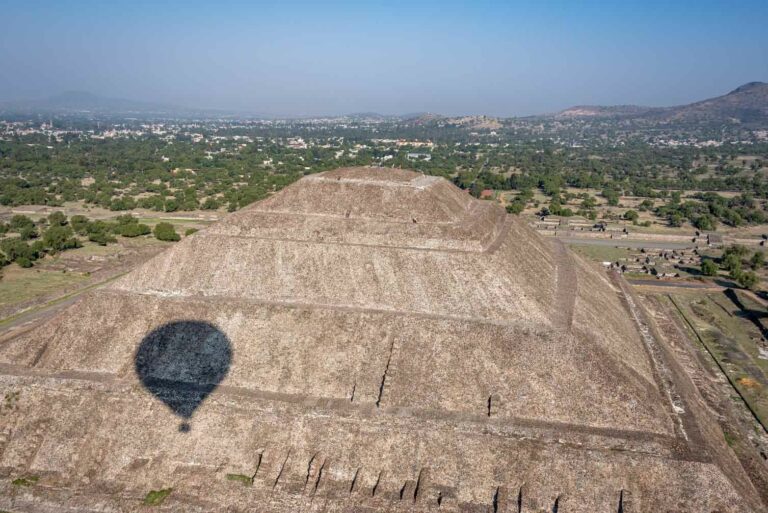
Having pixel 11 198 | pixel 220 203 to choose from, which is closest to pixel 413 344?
pixel 220 203

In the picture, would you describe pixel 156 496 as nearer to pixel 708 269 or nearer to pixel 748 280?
pixel 748 280

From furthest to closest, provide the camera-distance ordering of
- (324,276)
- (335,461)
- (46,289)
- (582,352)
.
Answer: (46,289), (324,276), (582,352), (335,461)

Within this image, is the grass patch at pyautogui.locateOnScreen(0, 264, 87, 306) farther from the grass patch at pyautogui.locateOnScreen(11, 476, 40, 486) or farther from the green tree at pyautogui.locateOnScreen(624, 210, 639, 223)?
the green tree at pyautogui.locateOnScreen(624, 210, 639, 223)

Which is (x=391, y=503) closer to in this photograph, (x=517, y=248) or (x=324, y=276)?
(x=324, y=276)

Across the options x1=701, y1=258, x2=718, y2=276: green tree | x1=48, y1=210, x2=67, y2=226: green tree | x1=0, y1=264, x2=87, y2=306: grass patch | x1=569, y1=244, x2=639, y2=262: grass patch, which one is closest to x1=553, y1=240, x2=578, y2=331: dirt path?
x1=569, y1=244, x2=639, y2=262: grass patch

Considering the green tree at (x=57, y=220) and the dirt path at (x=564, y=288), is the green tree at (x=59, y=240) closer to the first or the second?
the green tree at (x=57, y=220)
